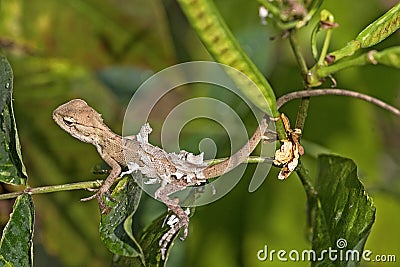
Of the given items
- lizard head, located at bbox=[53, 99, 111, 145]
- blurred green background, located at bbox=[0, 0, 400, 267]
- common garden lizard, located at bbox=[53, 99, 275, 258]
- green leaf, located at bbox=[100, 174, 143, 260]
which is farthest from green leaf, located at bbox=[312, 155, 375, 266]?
blurred green background, located at bbox=[0, 0, 400, 267]

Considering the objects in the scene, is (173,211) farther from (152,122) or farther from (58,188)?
(152,122)

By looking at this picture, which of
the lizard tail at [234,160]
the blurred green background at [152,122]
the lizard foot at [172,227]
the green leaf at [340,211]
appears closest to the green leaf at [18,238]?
the lizard foot at [172,227]

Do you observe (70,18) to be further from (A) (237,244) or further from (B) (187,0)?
(B) (187,0)

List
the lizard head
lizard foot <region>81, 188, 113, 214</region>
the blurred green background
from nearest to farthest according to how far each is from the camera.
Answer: lizard foot <region>81, 188, 113, 214</region>, the lizard head, the blurred green background

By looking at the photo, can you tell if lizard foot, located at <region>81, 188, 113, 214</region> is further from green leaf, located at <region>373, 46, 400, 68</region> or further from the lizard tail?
green leaf, located at <region>373, 46, 400, 68</region>

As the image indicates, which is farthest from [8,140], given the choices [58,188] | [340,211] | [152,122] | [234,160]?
[152,122]

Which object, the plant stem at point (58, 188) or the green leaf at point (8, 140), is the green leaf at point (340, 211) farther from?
the green leaf at point (8, 140)
